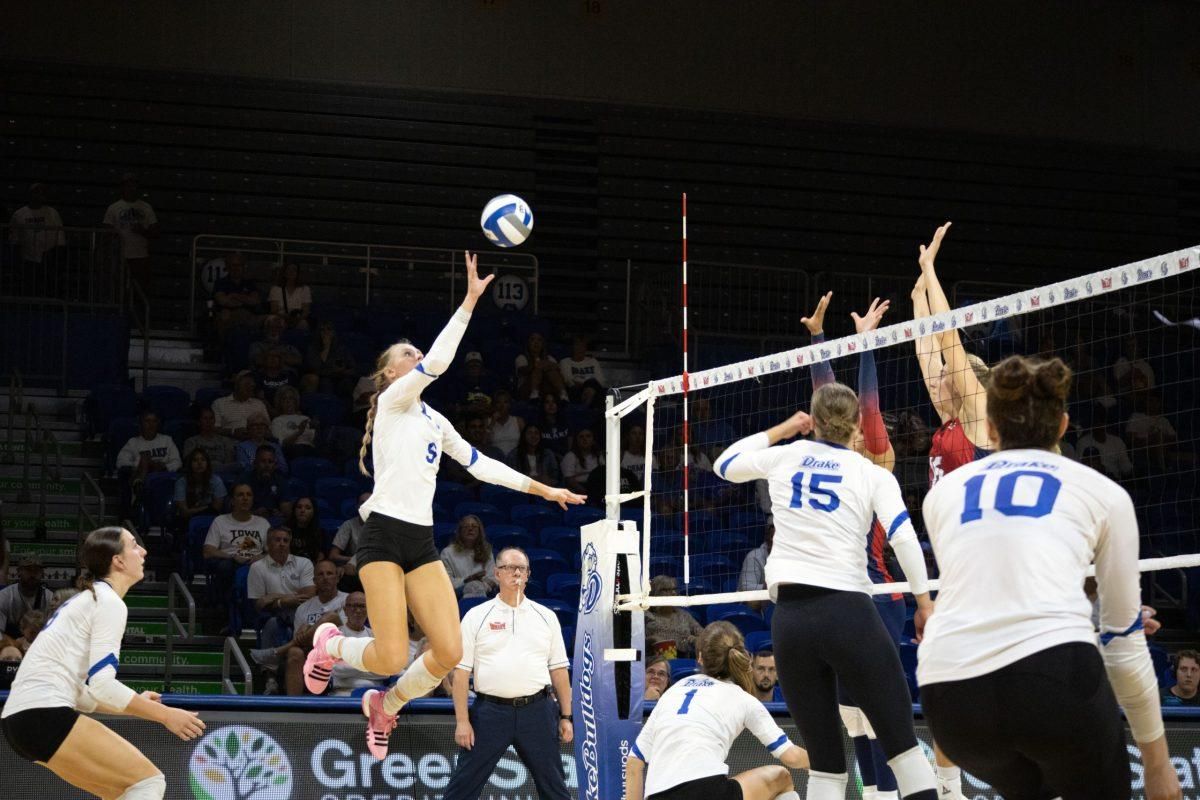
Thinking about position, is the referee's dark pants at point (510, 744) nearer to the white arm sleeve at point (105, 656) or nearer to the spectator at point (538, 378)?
the white arm sleeve at point (105, 656)

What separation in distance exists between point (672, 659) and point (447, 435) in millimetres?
3832

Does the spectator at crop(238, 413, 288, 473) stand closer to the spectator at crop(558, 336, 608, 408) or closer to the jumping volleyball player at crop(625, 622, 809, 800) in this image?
the spectator at crop(558, 336, 608, 408)

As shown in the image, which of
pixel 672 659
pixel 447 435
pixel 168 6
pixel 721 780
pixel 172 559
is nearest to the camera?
pixel 721 780

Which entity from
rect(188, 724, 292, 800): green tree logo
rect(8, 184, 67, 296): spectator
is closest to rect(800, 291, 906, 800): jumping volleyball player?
rect(188, 724, 292, 800): green tree logo

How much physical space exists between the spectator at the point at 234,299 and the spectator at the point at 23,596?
4732 millimetres

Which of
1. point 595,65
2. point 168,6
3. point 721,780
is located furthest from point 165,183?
point 721,780

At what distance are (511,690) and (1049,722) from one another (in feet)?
19.1

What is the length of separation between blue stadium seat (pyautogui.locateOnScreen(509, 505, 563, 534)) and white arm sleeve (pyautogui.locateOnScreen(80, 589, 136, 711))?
7318 mm

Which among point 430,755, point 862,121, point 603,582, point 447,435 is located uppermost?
point 862,121

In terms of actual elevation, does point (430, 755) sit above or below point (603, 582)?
below

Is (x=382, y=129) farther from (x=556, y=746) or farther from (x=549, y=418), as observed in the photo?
(x=556, y=746)

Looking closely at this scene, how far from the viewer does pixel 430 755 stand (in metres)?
8.83

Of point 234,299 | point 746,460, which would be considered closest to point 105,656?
point 746,460

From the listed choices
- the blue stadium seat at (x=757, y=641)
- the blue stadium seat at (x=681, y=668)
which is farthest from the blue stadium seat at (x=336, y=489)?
the blue stadium seat at (x=757, y=641)
